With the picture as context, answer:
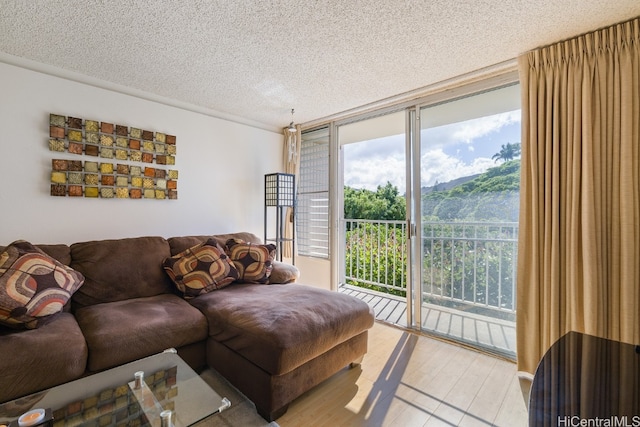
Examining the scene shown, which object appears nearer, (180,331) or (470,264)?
(180,331)

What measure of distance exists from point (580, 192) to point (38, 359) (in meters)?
3.17

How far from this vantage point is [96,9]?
1639mm

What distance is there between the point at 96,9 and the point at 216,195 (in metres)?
1.94

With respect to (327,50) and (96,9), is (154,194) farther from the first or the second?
(327,50)

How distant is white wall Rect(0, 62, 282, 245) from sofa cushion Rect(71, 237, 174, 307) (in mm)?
325

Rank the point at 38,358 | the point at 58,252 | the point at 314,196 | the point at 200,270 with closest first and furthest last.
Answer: the point at 38,358, the point at 58,252, the point at 200,270, the point at 314,196

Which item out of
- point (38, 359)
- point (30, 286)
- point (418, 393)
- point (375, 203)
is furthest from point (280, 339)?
point (375, 203)

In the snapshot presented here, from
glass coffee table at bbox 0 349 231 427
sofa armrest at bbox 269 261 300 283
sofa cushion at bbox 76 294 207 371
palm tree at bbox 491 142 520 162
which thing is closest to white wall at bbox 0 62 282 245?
sofa cushion at bbox 76 294 207 371

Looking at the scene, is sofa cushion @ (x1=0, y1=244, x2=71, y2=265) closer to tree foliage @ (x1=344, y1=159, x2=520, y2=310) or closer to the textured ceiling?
the textured ceiling

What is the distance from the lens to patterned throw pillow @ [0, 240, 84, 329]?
1555 mm

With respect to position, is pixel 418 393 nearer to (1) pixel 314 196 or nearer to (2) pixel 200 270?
(2) pixel 200 270

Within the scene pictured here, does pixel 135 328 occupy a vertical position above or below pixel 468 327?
above

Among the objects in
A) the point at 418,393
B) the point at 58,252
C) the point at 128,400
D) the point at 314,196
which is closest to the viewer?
the point at 128,400

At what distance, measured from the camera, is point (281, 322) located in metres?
1.69
